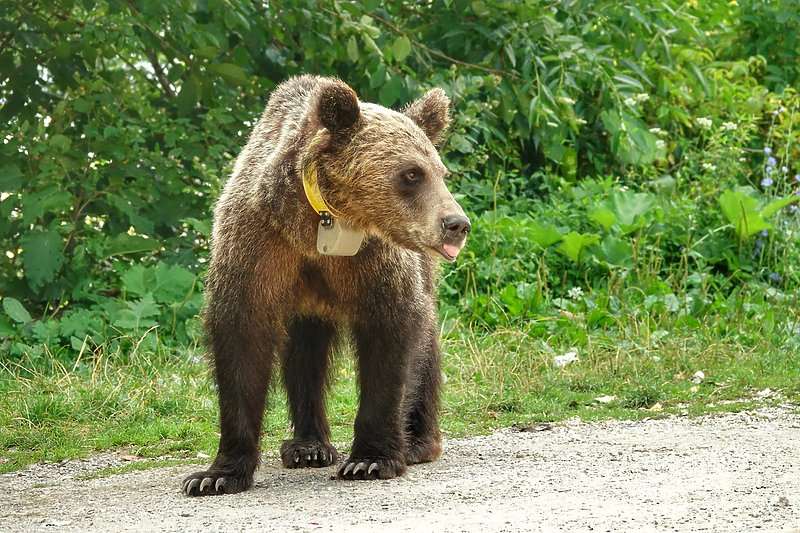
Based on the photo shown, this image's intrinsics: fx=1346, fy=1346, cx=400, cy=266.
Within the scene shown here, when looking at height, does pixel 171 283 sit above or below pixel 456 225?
below

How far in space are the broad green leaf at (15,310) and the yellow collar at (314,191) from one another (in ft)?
12.3

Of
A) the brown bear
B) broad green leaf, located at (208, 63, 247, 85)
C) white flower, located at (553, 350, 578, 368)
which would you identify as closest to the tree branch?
broad green leaf, located at (208, 63, 247, 85)

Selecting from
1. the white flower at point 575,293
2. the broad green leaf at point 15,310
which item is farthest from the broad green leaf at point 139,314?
the white flower at point 575,293

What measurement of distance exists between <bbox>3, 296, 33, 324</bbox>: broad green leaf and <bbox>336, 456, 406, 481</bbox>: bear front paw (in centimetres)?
359

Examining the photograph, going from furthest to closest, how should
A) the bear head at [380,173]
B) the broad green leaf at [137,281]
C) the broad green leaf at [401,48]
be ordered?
1. the broad green leaf at [401,48]
2. the broad green leaf at [137,281]
3. the bear head at [380,173]

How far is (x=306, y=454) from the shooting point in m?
6.19

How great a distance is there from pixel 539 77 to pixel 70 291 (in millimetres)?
3707

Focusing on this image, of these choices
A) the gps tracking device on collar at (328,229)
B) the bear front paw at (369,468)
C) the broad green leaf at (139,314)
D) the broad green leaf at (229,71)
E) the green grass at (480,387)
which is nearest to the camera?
the gps tracking device on collar at (328,229)

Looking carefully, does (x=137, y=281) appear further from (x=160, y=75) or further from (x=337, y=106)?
(x=337, y=106)

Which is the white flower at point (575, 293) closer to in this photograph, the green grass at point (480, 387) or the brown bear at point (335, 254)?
the green grass at point (480, 387)

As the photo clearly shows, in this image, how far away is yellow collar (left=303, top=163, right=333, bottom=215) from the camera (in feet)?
17.8

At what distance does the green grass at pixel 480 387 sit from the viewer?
705cm

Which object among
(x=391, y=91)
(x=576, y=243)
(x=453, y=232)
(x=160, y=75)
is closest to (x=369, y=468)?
(x=453, y=232)

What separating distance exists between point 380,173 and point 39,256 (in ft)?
13.1
